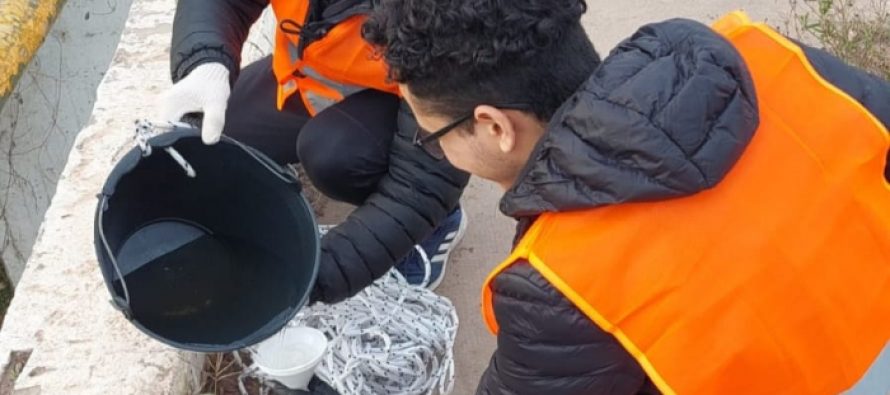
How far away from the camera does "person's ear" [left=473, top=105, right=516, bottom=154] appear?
1559 millimetres

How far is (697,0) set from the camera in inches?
150

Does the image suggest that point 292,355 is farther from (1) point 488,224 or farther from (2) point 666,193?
(2) point 666,193

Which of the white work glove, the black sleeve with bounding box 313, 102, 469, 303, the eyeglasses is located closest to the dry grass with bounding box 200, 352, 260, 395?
the black sleeve with bounding box 313, 102, 469, 303

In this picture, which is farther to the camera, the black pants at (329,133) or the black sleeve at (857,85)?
the black pants at (329,133)

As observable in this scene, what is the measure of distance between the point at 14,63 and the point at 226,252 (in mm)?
1067

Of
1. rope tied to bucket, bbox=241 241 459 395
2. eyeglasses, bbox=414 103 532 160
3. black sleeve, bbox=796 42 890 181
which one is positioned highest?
black sleeve, bbox=796 42 890 181

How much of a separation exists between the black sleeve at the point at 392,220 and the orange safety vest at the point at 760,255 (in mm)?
820

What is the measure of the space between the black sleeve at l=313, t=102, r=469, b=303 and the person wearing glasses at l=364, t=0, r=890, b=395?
2.32 ft

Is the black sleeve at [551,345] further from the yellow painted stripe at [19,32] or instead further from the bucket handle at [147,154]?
the yellow painted stripe at [19,32]

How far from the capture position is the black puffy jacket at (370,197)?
7.52ft

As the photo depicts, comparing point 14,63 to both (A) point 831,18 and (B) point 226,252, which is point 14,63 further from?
(A) point 831,18

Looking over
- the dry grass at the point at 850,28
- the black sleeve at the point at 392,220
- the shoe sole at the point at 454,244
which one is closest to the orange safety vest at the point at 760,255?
the black sleeve at the point at 392,220

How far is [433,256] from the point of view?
108 inches

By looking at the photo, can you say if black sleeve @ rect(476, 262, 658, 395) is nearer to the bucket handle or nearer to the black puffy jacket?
the bucket handle
